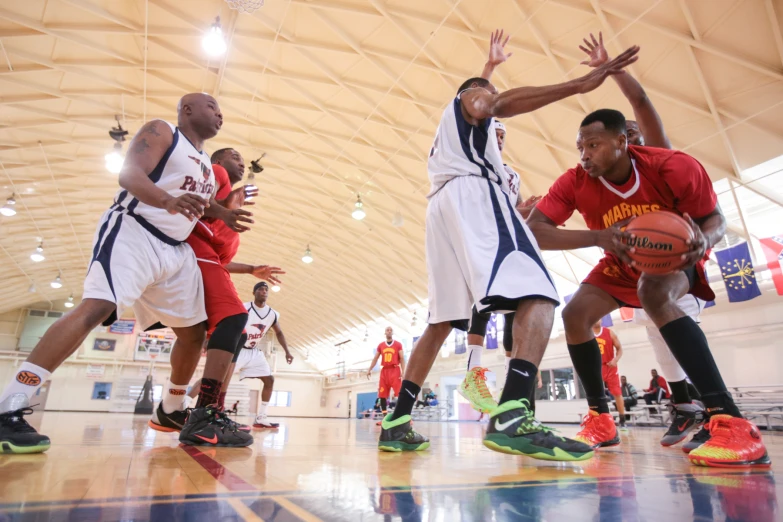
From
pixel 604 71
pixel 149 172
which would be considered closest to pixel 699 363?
pixel 604 71

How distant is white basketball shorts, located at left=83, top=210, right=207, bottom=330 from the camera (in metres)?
1.93

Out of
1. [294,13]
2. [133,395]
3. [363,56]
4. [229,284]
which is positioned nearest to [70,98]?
[294,13]

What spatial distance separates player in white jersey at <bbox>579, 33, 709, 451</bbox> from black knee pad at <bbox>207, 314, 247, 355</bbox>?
229 centimetres

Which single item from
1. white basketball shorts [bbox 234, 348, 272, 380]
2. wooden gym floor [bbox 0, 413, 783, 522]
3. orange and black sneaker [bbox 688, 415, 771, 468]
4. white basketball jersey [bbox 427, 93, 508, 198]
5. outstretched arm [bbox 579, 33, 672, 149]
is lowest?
wooden gym floor [bbox 0, 413, 783, 522]

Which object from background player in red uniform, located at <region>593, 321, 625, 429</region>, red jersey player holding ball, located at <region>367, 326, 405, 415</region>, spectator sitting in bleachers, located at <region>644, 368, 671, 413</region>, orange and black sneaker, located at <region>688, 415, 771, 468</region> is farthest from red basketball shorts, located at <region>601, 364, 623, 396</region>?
orange and black sneaker, located at <region>688, 415, 771, 468</region>

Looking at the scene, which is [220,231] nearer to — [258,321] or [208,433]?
[208,433]

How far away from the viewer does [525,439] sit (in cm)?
143

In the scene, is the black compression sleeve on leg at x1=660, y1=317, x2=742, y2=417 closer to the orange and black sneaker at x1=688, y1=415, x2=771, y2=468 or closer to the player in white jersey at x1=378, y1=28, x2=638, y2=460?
the orange and black sneaker at x1=688, y1=415, x2=771, y2=468

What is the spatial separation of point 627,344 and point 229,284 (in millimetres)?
15172

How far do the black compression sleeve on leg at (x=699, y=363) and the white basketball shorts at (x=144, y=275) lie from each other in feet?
7.51

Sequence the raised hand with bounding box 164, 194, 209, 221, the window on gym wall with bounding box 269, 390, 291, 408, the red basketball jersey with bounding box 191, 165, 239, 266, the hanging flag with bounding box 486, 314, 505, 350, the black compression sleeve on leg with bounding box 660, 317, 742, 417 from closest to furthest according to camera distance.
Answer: the black compression sleeve on leg with bounding box 660, 317, 742, 417 → the raised hand with bounding box 164, 194, 209, 221 → the red basketball jersey with bounding box 191, 165, 239, 266 → the hanging flag with bounding box 486, 314, 505, 350 → the window on gym wall with bounding box 269, 390, 291, 408

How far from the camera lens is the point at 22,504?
0.77 meters

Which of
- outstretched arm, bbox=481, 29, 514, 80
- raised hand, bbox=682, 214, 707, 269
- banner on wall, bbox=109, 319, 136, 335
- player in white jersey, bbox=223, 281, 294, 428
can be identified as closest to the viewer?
raised hand, bbox=682, 214, 707, 269

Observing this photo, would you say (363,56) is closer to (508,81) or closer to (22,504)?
(508,81)
